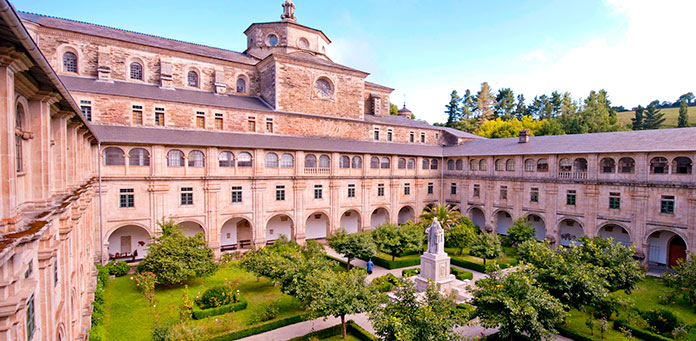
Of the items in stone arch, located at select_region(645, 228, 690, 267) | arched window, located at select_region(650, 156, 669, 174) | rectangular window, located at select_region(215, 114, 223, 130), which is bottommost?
stone arch, located at select_region(645, 228, 690, 267)

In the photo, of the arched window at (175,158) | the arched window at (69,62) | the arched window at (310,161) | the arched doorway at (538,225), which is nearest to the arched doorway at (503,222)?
the arched doorway at (538,225)

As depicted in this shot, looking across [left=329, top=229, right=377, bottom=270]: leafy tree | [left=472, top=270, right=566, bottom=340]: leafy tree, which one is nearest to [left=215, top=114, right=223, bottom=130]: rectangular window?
[left=329, top=229, right=377, bottom=270]: leafy tree

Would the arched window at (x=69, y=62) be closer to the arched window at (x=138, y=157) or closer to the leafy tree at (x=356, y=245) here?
the arched window at (x=138, y=157)

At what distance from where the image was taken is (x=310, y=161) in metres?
30.5

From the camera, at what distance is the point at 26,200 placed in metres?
7.02

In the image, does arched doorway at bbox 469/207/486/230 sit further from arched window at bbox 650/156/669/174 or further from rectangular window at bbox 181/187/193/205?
rectangular window at bbox 181/187/193/205

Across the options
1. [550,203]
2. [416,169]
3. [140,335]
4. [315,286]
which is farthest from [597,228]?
[140,335]

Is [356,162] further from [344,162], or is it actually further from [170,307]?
[170,307]

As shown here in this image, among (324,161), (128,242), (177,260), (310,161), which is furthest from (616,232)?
(128,242)

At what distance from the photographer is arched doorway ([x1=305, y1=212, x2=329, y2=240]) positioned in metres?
33.3

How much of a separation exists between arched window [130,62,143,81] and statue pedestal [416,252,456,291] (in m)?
26.7

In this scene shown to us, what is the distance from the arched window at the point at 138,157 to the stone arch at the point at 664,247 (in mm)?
36133

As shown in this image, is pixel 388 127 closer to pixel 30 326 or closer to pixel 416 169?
pixel 416 169

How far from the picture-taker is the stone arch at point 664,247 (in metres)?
25.8
